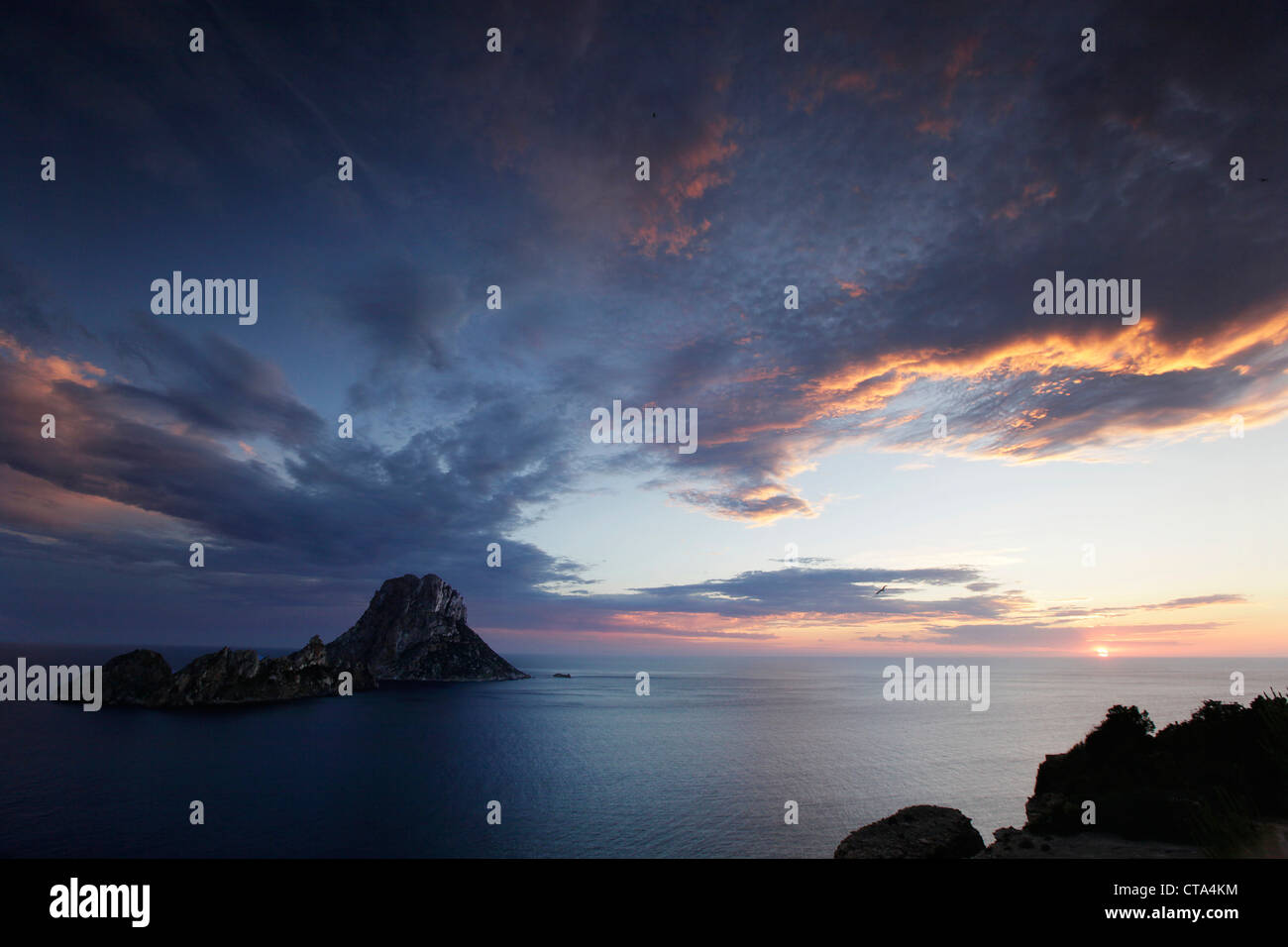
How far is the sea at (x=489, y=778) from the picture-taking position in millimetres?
37719

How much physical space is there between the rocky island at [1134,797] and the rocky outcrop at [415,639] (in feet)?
582

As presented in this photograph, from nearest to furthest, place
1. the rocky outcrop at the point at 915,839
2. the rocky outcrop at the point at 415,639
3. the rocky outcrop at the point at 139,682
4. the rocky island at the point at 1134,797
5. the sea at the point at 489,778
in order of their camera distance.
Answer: the rocky island at the point at 1134,797 → the rocky outcrop at the point at 915,839 → the sea at the point at 489,778 → the rocky outcrop at the point at 139,682 → the rocky outcrop at the point at 415,639

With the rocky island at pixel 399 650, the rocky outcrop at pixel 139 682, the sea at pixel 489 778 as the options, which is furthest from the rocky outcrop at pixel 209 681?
the sea at pixel 489 778

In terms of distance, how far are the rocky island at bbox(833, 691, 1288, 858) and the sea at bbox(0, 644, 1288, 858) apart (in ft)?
28.3

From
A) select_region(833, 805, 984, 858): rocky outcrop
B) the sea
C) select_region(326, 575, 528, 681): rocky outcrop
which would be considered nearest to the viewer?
select_region(833, 805, 984, 858): rocky outcrop

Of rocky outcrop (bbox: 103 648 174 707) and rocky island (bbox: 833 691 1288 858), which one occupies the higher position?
rocky island (bbox: 833 691 1288 858)

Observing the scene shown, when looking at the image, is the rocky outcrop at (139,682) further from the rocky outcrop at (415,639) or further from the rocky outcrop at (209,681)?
the rocky outcrop at (415,639)

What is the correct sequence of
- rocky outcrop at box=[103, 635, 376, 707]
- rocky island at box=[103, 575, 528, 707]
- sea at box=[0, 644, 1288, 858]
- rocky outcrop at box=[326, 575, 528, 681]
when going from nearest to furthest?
sea at box=[0, 644, 1288, 858]
rocky outcrop at box=[103, 635, 376, 707]
rocky island at box=[103, 575, 528, 707]
rocky outcrop at box=[326, 575, 528, 681]

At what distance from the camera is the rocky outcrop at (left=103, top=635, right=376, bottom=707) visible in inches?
4077

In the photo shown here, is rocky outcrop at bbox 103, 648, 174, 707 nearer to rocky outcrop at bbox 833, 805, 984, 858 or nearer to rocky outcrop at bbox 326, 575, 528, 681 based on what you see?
rocky outcrop at bbox 326, 575, 528, 681

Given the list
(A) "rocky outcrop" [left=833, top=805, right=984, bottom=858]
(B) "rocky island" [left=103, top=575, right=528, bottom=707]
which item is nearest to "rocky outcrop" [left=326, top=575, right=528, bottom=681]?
(B) "rocky island" [left=103, top=575, right=528, bottom=707]

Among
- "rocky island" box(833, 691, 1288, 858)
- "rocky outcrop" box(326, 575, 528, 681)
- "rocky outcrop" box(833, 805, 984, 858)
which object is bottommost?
"rocky outcrop" box(326, 575, 528, 681)
